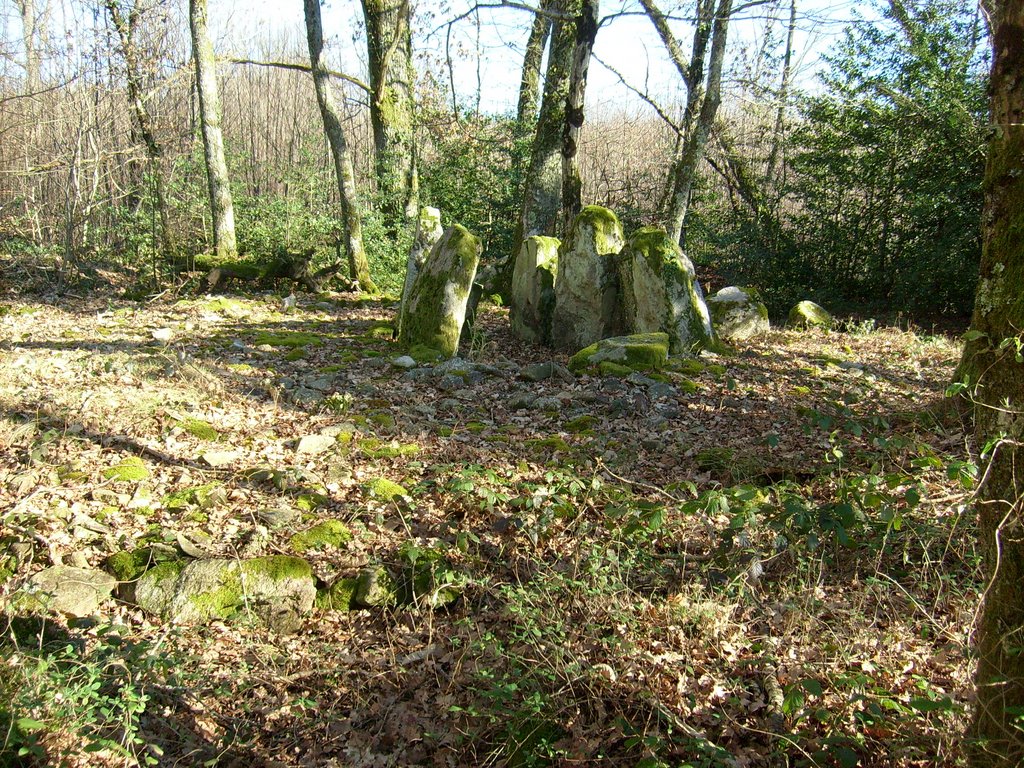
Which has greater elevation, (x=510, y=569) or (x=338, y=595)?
(x=510, y=569)

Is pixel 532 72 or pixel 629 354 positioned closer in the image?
pixel 629 354

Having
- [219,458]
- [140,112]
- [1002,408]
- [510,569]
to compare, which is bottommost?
[510,569]

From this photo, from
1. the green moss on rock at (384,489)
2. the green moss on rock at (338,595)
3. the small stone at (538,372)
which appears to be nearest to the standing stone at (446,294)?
the small stone at (538,372)

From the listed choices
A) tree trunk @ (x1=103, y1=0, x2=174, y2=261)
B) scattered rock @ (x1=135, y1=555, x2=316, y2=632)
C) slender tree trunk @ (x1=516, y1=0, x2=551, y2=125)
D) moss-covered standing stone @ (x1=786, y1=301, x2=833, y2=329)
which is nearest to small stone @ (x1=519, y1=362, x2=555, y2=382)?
scattered rock @ (x1=135, y1=555, x2=316, y2=632)

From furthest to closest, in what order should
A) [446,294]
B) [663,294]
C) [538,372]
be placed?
[663,294]
[446,294]
[538,372]

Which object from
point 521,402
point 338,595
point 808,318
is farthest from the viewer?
point 808,318

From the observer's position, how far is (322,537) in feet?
14.9

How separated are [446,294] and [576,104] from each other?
451cm

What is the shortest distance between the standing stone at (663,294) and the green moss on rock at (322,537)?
18.1 feet

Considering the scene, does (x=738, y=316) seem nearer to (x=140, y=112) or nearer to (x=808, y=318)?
(x=808, y=318)

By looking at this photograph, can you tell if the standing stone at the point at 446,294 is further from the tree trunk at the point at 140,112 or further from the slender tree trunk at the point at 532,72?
the slender tree trunk at the point at 532,72

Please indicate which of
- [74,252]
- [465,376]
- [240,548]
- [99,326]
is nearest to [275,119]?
[74,252]

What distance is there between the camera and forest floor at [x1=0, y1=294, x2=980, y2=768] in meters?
3.05

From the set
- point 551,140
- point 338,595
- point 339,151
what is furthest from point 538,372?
point 339,151
